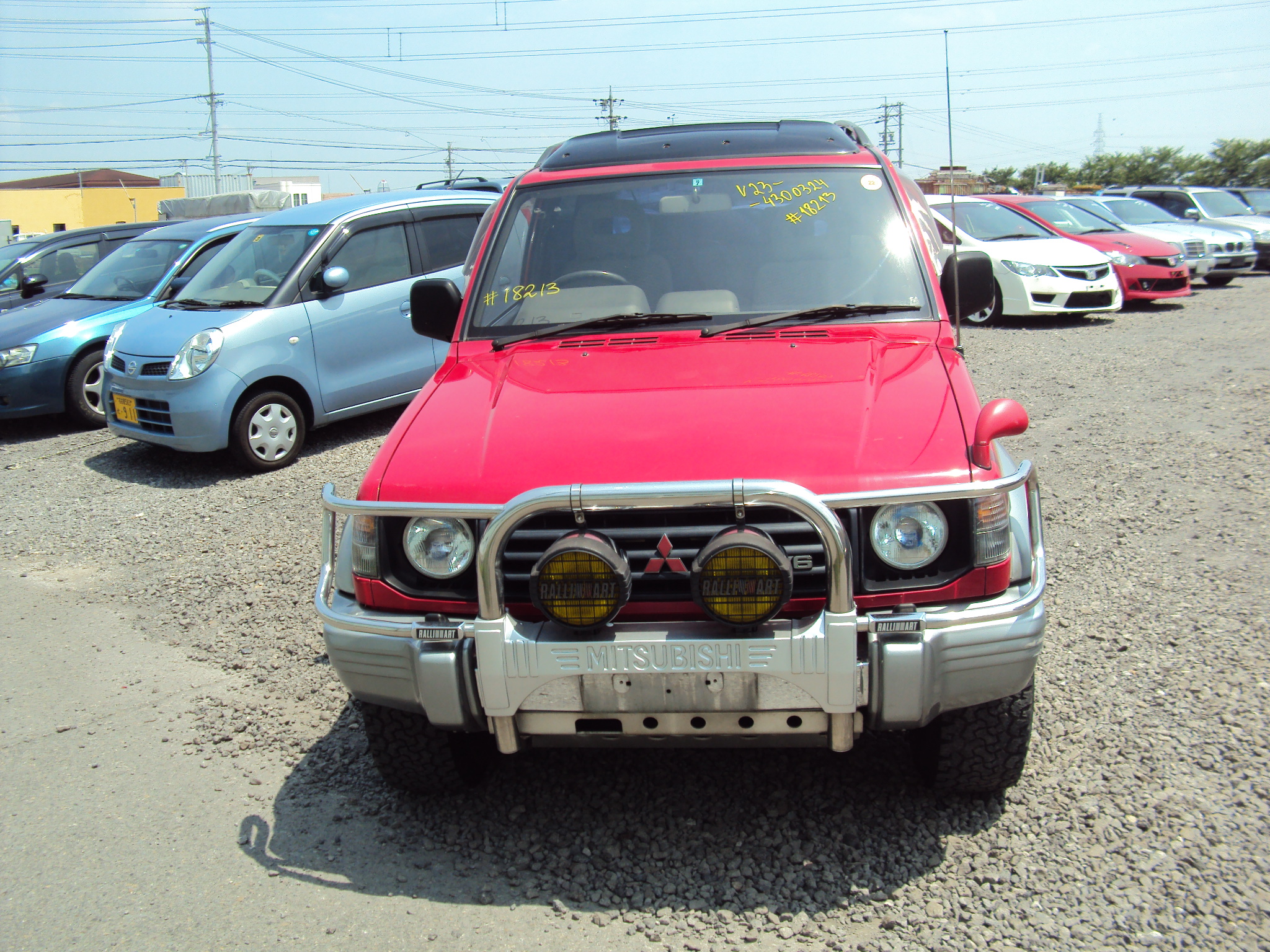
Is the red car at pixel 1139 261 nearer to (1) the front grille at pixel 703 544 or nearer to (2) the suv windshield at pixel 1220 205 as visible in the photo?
(2) the suv windshield at pixel 1220 205

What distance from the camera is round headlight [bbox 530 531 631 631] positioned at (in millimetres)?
2414

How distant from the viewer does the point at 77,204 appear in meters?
70.4

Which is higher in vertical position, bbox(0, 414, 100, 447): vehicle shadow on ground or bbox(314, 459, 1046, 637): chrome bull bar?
bbox(314, 459, 1046, 637): chrome bull bar

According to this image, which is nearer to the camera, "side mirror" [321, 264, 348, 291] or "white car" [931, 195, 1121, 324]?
"side mirror" [321, 264, 348, 291]

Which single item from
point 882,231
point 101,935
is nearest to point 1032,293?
point 882,231

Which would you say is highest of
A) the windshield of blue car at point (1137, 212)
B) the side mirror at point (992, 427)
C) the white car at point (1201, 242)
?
the windshield of blue car at point (1137, 212)

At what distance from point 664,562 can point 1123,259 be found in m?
13.2

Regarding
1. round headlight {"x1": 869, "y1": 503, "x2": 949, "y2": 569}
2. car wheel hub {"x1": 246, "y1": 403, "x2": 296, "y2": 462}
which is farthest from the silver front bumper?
car wheel hub {"x1": 246, "y1": 403, "x2": 296, "y2": 462}

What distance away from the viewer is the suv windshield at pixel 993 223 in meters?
13.2

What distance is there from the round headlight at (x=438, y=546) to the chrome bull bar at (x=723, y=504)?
59 mm

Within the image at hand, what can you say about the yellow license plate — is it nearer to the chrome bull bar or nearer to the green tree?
the chrome bull bar

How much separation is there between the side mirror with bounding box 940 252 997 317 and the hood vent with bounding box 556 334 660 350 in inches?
41.4

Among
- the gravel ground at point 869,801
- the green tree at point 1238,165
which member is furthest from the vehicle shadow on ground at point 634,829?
the green tree at point 1238,165

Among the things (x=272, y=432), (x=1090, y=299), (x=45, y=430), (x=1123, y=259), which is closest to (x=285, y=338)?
(x=272, y=432)
